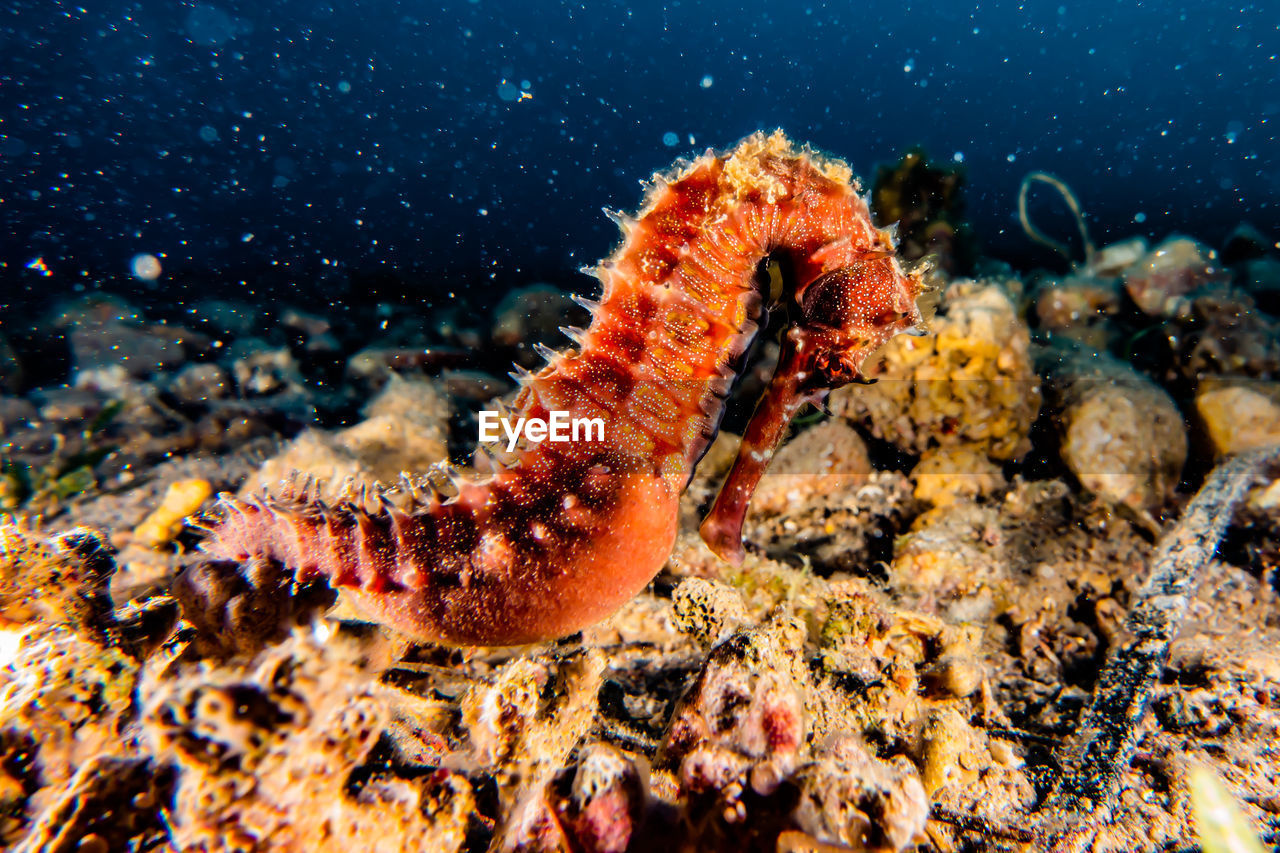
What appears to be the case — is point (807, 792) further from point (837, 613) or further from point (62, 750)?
point (62, 750)

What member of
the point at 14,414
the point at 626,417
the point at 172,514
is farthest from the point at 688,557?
the point at 14,414

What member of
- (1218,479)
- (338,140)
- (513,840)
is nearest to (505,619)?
(513,840)

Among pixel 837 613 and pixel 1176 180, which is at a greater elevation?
pixel 1176 180

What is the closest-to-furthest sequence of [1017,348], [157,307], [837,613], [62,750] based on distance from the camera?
1. [62,750]
2. [837,613]
3. [1017,348]
4. [157,307]

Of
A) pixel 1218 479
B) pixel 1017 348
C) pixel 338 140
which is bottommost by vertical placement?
pixel 338 140

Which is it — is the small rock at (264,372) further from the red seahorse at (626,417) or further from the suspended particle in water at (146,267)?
the suspended particle in water at (146,267)

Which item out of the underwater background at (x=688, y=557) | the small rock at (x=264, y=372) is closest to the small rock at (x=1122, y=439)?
the underwater background at (x=688, y=557)
